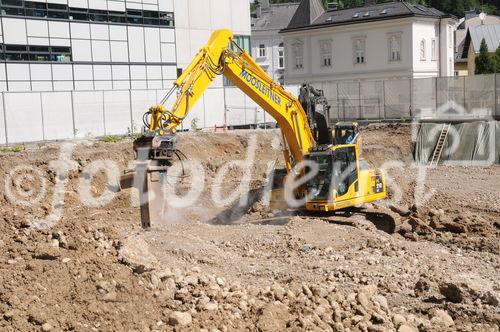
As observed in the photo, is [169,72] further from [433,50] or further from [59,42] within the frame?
[433,50]

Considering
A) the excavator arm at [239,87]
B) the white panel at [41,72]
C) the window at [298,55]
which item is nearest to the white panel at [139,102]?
the white panel at [41,72]

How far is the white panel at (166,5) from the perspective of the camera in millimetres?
37250

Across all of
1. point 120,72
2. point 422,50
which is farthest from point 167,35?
point 422,50

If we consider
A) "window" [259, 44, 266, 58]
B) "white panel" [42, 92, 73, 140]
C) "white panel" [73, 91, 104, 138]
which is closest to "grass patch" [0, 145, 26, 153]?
"white panel" [42, 92, 73, 140]

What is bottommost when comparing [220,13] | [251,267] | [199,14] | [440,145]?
[251,267]

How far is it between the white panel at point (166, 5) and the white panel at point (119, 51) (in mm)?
3354

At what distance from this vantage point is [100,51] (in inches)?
1341

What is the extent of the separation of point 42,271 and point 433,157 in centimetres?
2078

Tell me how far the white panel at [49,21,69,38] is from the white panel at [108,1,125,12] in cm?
283

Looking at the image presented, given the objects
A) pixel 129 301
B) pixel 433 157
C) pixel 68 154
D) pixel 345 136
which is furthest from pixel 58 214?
pixel 433 157

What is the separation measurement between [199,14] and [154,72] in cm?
478

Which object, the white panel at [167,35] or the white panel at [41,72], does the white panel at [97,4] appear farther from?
the white panel at [41,72]

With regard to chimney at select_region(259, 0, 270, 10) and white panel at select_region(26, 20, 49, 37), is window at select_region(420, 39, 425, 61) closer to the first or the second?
chimney at select_region(259, 0, 270, 10)

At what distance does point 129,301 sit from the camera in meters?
9.98
